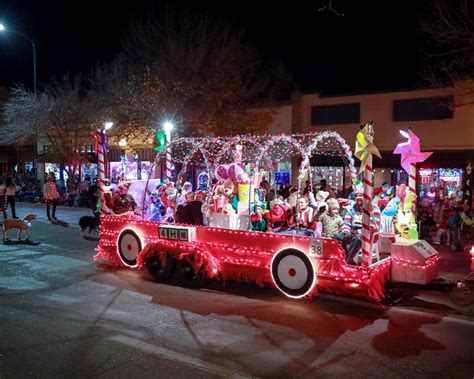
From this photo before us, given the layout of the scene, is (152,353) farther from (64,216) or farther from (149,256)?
(64,216)

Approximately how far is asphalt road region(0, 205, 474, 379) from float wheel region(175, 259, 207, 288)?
193 mm

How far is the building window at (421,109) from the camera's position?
1745cm

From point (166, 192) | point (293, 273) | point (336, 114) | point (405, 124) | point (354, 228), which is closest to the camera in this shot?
point (293, 273)

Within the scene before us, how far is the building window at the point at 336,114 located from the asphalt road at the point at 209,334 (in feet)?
42.9

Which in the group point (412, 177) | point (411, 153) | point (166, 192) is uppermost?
point (411, 153)

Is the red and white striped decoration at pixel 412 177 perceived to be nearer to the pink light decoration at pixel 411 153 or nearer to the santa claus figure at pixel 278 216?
the pink light decoration at pixel 411 153

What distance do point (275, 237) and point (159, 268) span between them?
2542 mm

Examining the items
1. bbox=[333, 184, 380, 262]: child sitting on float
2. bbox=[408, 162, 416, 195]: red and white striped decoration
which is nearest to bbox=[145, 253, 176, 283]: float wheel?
bbox=[333, 184, 380, 262]: child sitting on float

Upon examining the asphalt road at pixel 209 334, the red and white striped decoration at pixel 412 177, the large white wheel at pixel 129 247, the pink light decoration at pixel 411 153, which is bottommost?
the asphalt road at pixel 209 334

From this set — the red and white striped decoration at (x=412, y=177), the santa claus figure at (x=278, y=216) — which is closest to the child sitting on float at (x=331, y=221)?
the santa claus figure at (x=278, y=216)

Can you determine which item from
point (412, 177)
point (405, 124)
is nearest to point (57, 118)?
point (405, 124)

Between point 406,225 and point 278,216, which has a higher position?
point 278,216

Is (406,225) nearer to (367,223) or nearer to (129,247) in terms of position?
(367,223)

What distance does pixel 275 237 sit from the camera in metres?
7.71
